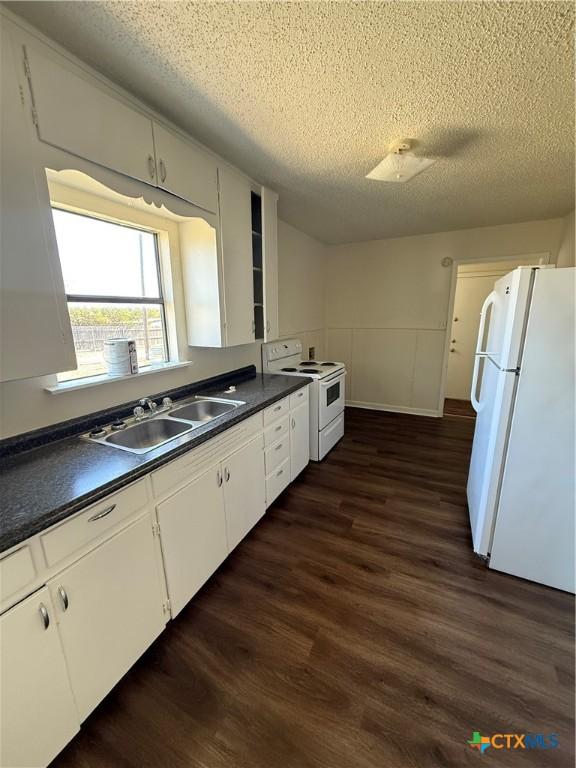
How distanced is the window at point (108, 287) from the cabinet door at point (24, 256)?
376mm

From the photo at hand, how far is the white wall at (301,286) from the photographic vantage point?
3.54m

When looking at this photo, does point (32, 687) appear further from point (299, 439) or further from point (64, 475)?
point (299, 439)

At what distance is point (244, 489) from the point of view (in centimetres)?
192

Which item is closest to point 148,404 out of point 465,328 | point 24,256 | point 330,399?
point 24,256

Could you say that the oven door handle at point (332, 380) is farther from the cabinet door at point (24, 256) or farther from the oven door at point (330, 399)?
the cabinet door at point (24, 256)

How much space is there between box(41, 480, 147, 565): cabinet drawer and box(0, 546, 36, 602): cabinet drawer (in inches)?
1.8

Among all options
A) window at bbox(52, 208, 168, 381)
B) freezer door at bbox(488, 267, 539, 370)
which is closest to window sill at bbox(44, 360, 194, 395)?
window at bbox(52, 208, 168, 381)

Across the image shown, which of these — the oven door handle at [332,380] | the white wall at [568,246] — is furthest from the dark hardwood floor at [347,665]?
the white wall at [568,246]

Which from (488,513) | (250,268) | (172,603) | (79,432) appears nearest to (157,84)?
(250,268)

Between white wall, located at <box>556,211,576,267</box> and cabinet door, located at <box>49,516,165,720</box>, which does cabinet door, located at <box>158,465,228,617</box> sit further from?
white wall, located at <box>556,211,576,267</box>

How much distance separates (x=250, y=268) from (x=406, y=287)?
2.71 metres

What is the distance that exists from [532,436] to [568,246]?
272cm

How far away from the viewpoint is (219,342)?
2.19m

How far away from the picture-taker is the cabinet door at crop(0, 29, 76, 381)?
1.02 m
